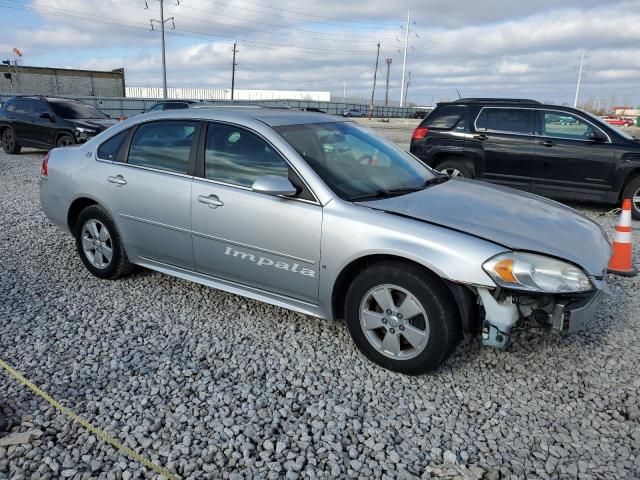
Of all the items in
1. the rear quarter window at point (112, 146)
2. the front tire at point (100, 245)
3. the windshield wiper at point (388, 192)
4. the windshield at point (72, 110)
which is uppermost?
the windshield at point (72, 110)

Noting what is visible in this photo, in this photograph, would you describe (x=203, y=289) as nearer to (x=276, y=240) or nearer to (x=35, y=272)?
(x=276, y=240)

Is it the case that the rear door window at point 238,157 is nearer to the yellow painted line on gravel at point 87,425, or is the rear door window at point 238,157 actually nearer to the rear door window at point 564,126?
the yellow painted line on gravel at point 87,425

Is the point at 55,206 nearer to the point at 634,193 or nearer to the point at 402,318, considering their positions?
the point at 402,318

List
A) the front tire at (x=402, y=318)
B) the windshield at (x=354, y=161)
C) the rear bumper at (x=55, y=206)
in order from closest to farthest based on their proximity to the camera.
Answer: the front tire at (x=402, y=318) → the windshield at (x=354, y=161) → the rear bumper at (x=55, y=206)

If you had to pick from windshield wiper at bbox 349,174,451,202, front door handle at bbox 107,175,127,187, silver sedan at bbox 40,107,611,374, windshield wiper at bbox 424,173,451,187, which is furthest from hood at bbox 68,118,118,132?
windshield wiper at bbox 349,174,451,202

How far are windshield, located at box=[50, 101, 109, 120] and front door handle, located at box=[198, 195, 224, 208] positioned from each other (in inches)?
446

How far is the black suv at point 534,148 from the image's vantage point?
26.2ft

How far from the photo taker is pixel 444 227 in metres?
3.13

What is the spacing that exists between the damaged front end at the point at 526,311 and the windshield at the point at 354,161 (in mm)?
1099

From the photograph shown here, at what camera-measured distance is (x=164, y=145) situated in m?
4.30

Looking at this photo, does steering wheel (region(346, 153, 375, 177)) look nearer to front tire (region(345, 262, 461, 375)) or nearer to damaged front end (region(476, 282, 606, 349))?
front tire (region(345, 262, 461, 375))

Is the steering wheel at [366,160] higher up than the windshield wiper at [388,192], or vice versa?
the steering wheel at [366,160]

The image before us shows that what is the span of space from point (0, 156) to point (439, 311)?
15214mm

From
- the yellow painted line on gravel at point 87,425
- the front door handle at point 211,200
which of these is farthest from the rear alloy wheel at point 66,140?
the yellow painted line on gravel at point 87,425
